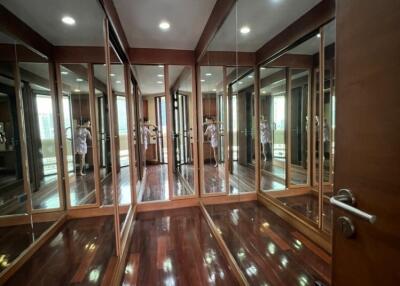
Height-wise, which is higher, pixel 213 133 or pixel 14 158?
pixel 213 133

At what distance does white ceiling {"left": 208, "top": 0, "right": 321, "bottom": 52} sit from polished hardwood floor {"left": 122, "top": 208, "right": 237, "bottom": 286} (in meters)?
2.47

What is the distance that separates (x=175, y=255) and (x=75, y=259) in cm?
100

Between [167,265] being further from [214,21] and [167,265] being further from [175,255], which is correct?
[214,21]

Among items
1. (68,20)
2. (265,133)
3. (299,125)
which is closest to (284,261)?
(299,125)

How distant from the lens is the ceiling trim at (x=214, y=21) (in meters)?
2.04

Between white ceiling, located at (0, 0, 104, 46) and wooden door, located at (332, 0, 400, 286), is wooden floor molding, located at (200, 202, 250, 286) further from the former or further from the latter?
white ceiling, located at (0, 0, 104, 46)

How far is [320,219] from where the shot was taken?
2281mm

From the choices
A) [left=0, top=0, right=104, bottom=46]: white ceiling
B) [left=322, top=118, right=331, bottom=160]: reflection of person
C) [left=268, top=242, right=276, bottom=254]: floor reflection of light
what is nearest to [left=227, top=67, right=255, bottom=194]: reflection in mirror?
[left=268, top=242, right=276, bottom=254]: floor reflection of light

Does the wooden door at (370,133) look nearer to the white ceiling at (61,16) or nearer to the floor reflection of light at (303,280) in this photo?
the floor reflection of light at (303,280)

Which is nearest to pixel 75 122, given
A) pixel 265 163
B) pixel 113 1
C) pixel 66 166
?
pixel 66 166

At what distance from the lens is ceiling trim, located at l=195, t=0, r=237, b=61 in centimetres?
204

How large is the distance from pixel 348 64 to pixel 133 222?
10.2 ft

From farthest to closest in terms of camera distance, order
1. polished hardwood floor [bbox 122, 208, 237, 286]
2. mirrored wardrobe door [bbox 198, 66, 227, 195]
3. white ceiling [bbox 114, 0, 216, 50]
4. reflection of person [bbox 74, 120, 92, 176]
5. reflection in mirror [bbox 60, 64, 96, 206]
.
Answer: mirrored wardrobe door [bbox 198, 66, 227, 195], reflection of person [bbox 74, 120, 92, 176], reflection in mirror [bbox 60, 64, 96, 206], white ceiling [bbox 114, 0, 216, 50], polished hardwood floor [bbox 122, 208, 237, 286]

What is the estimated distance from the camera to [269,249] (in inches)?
90.4
